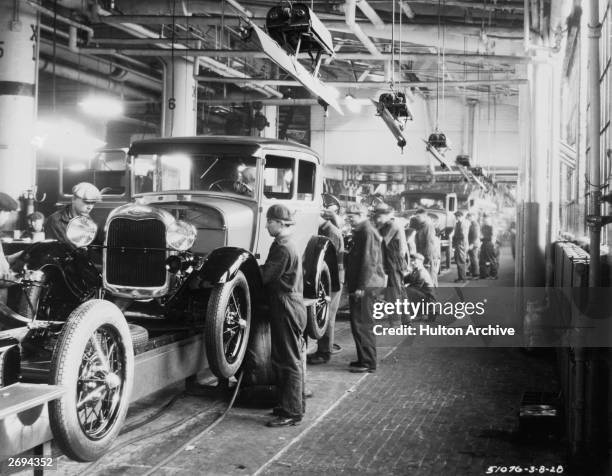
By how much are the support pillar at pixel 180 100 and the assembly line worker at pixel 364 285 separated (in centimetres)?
821

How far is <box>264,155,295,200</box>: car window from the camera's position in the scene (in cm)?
679

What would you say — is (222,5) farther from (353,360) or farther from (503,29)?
(353,360)

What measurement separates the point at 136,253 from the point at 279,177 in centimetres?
206

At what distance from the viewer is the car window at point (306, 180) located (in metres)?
7.27

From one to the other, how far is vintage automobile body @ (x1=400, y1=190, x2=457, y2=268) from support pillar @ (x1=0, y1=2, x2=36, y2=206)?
12.3 metres

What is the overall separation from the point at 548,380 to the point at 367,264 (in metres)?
2.23

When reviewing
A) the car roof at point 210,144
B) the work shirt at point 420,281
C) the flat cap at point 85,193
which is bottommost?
the work shirt at point 420,281

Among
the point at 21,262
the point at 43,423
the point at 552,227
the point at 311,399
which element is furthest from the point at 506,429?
the point at 552,227

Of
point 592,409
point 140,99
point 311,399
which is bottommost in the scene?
point 311,399

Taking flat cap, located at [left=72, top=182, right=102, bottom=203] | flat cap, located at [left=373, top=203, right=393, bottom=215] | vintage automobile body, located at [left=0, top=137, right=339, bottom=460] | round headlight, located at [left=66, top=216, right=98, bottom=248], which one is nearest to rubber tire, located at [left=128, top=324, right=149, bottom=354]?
vintage automobile body, located at [left=0, top=137, right=339, bottom=460]

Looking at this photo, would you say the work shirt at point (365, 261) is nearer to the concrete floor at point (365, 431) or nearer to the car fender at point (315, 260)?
the car fender at point (315, 260)

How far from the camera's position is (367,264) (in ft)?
24.5

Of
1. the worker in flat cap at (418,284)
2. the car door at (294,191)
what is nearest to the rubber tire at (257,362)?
the car door at (294,191)

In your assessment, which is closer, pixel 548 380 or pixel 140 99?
pixel 548 380
